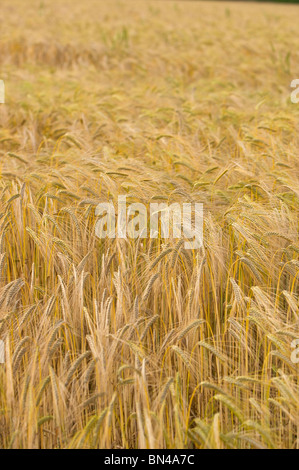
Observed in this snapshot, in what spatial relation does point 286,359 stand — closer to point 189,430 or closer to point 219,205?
point 189,430

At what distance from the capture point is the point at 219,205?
2424 millimetres

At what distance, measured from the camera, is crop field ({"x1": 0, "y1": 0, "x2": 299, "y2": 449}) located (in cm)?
148

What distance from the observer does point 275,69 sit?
22.3 feet

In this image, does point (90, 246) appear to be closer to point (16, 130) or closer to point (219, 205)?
point (219, 205)

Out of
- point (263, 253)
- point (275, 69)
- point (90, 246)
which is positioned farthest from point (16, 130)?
point (275, 69)

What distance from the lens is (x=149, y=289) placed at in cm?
177

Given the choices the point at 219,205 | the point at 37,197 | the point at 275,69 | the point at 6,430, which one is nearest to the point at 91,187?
the point at 37,197

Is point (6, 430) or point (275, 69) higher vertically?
point (275, 69)

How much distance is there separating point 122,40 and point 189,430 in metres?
7.43

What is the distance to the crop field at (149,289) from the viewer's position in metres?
1.48

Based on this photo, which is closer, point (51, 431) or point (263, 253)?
point (51, 431)
